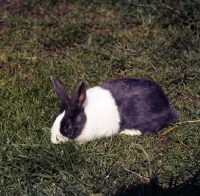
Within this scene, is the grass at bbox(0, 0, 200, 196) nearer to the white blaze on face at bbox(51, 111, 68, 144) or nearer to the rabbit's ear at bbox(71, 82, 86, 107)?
the white blaze on face at bbox(51, 111, 68, 144)

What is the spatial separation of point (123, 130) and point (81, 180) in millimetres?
735

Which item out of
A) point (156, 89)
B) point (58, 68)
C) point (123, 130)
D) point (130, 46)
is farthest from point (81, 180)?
point (130, 46)

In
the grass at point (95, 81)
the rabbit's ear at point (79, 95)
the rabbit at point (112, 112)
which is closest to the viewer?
the grass at point (95, 81)

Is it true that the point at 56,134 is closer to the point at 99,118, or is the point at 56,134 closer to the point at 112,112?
the point at 99,118

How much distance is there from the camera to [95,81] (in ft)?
14.9

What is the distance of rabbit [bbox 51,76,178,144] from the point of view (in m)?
3.50

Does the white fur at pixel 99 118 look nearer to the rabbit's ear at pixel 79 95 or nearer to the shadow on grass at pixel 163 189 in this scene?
the rabbit's ear at pixel 79 95

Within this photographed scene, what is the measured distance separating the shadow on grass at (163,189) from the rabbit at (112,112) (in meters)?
0.66

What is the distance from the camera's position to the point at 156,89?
3879mm

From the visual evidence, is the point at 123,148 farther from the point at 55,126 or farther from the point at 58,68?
the point at 58,68

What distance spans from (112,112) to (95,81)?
91cm

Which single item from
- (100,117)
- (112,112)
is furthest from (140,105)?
(100,117)

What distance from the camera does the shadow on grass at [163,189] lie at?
2859 mm

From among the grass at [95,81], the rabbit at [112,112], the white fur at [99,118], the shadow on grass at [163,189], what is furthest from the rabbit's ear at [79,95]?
the shadow on grass at [163,189]
